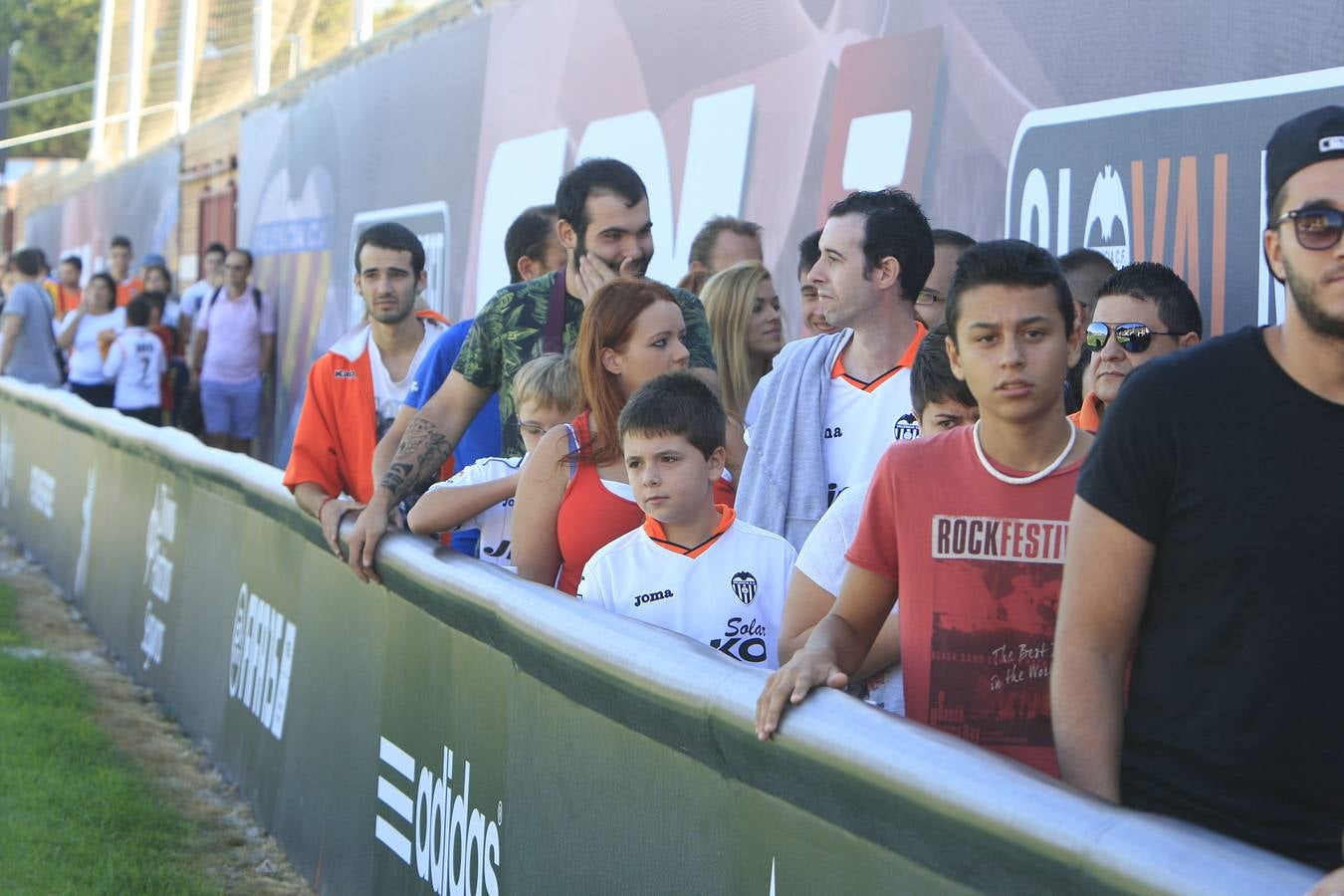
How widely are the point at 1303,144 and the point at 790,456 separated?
229 centimetres

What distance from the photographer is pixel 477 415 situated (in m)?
5.63

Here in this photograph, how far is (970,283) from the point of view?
2.99 metres

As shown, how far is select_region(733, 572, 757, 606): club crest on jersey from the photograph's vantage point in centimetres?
379

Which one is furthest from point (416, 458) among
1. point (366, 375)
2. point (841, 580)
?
point (841, 580)

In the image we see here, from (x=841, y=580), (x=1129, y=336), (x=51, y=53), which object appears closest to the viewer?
(x=841, y=580)

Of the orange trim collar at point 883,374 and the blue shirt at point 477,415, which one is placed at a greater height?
the orange trim collar at point 883,374

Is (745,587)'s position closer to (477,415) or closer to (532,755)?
(532,755)

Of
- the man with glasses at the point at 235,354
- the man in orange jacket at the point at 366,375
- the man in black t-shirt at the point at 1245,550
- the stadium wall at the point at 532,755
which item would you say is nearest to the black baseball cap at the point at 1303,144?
the man in black t-shirt at the point at 1245,550

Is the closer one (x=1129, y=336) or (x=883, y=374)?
(x=1129, y=336)

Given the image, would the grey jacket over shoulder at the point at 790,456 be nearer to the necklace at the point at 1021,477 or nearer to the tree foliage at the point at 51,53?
the necklace at the point at 1021,477

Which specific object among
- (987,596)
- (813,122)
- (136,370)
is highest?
(813,122)

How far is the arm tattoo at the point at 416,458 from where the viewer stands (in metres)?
5.11

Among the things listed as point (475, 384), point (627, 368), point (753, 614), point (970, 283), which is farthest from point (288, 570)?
point (970, 283)

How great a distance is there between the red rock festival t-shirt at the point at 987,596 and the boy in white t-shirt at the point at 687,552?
3.05ft
